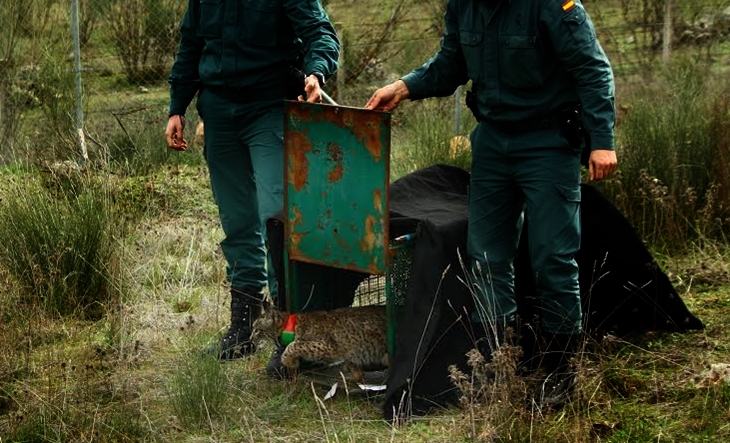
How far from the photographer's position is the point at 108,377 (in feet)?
16.1

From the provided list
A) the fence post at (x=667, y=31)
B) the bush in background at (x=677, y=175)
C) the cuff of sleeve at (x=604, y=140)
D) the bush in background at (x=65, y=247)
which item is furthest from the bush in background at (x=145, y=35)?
the cuff of sleeve at (x=604, y=140)

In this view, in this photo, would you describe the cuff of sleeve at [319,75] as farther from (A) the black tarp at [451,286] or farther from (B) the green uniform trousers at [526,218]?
(B) the green uniform trousers at [526,218]

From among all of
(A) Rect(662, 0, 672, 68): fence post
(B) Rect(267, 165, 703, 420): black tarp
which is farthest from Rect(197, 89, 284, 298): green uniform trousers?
(A) Rect(662, 0, 672, 68): fence post

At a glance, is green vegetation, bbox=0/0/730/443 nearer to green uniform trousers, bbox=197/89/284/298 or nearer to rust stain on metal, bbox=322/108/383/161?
green uniform trousers, bbox=197/89/284/298

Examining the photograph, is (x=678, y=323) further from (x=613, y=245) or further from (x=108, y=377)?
(x=108, y=377)

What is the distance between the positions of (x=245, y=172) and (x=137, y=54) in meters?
6.69

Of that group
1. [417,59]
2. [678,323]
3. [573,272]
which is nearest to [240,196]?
[573,272]

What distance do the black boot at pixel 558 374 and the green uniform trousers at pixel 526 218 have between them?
0.07m

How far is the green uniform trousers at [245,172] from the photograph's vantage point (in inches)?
209

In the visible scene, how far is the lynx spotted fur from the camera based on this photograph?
16.1ft

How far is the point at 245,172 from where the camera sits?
559 cm

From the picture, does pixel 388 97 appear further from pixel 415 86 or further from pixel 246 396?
pixel 246 396

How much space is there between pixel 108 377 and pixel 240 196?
1145mm

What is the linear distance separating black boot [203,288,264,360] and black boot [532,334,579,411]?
4.75 ft
